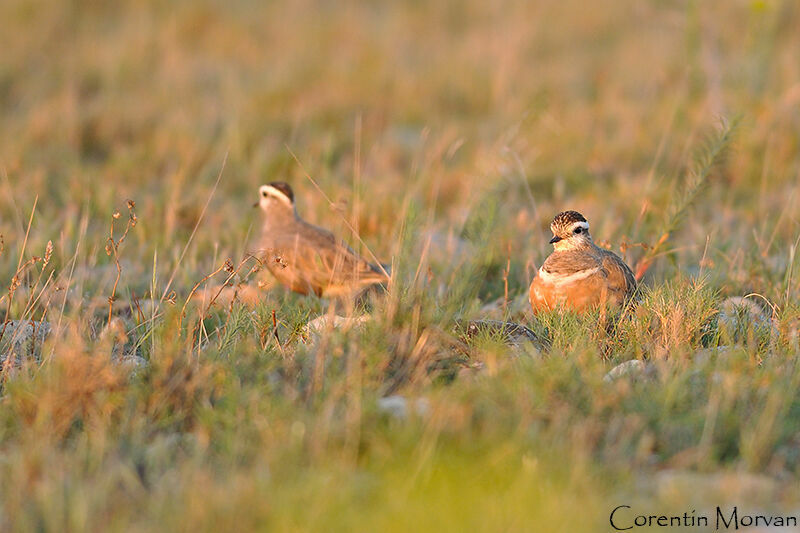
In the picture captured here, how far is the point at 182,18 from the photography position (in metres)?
13.0

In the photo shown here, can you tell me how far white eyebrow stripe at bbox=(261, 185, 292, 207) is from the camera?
6996 millimetres

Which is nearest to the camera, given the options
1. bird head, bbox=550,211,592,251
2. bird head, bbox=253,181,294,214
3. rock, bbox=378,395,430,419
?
rock, bbox=378,395,430,419

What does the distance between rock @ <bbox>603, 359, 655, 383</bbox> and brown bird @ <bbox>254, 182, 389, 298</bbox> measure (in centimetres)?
206

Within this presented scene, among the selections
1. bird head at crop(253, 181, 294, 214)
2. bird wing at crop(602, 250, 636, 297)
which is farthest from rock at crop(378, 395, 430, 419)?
bird head at crop(253, 181, 294, 214)

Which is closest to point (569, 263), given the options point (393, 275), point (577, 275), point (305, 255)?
point (577, 275)

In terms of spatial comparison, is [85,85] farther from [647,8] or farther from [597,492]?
[597,492]

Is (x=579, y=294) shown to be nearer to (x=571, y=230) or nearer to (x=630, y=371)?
(x=571, y=230)

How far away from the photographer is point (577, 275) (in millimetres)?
5031

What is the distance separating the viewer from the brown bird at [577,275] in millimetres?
4984

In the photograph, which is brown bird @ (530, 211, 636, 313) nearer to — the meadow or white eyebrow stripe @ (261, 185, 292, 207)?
the meadow

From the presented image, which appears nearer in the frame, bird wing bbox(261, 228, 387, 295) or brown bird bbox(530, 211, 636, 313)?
brown bird bbox(530, 211, 636, 313)

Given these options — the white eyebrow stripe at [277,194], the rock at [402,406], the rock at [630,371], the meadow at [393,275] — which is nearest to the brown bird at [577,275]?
the meadow at [393,275]

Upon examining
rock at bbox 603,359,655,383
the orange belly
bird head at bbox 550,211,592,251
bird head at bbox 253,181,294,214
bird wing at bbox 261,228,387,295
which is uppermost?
bird head at bbox 550,211,592,251

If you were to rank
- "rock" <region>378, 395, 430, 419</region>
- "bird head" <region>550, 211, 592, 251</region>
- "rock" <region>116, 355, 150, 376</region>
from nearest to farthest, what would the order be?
"rock" <region>378, 395, 430, 419</region> < "rock" <region>116, 355, 150, 376</region> < "bird head" <region>550, 211, 592, 251</region>
